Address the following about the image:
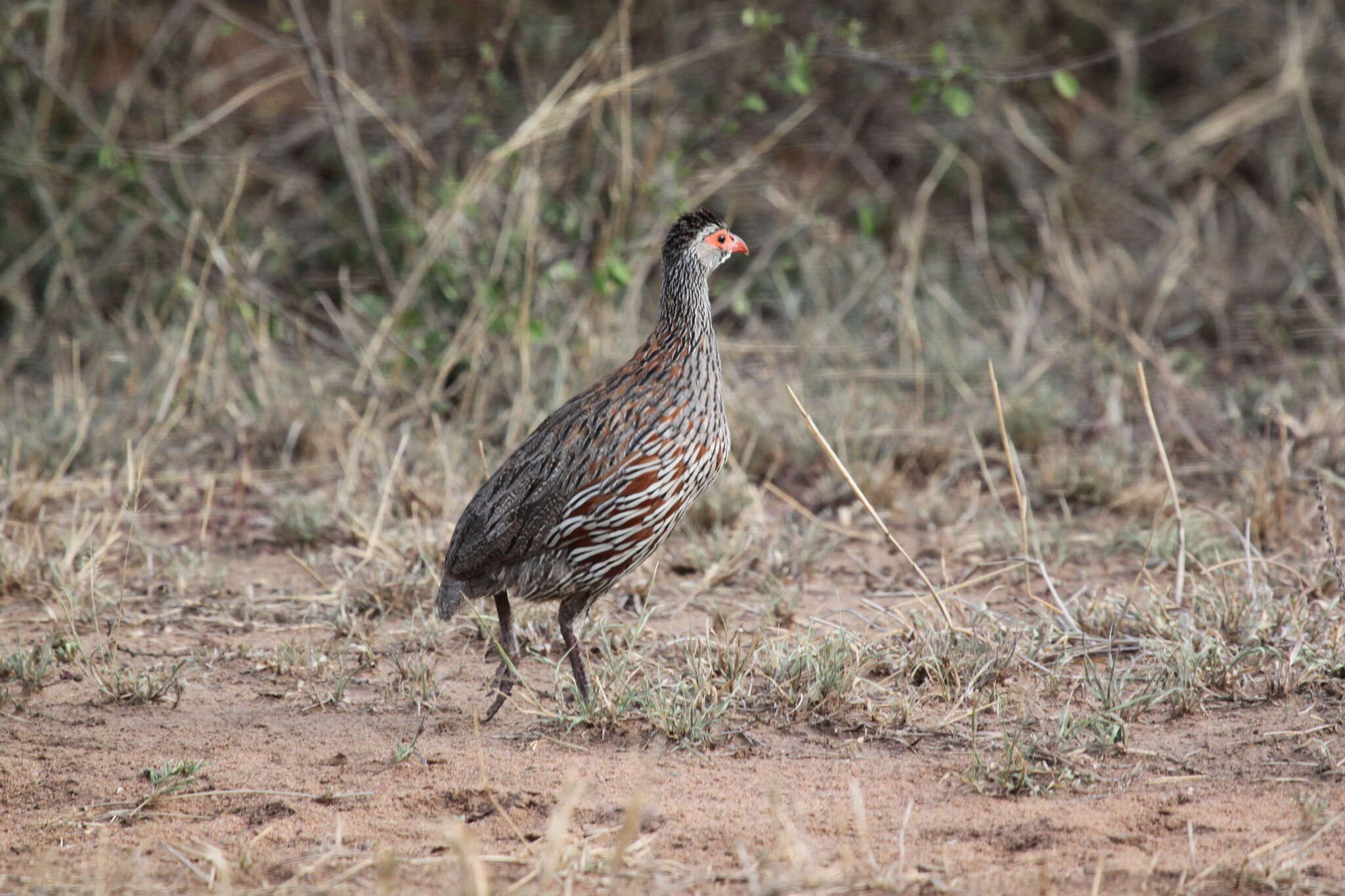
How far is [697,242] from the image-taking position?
15.5ft

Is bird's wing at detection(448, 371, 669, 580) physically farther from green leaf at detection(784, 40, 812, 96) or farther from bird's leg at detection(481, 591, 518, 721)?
green leaf at detection(784, 40, 812, 96)

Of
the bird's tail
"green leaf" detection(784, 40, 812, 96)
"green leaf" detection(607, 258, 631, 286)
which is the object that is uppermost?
"green leaf" detection(784, 40, 812, 96)

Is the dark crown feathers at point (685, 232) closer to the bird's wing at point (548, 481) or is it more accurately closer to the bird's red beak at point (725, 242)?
the bird's red beak at point (725, 242)

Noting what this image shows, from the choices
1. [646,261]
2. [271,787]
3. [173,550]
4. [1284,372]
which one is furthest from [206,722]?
[1284,372]

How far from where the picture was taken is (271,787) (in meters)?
3.80

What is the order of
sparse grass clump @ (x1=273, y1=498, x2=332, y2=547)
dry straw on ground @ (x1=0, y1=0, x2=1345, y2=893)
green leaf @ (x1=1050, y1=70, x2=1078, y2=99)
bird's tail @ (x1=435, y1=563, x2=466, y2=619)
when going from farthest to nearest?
green leaf @ (x1=1050, y1=70, x2=1078, y2=99) < sparse grass clump @ (x1=273, y1=498, x2=332, y2=547) < bird's tail @ (x1=435, y1=563, x2=466, y2=619) < dry straw on ground @ (x1=0, y1=0, x2=1345, y2=893)

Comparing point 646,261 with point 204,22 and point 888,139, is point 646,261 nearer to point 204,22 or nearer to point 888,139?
point 888,139

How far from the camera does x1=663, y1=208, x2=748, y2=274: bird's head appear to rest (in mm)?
4703

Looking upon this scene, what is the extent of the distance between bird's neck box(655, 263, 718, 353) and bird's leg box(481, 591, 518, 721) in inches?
37.5

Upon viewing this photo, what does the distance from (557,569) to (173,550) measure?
2197mm

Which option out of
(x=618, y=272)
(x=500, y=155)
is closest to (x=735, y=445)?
(x=618, y=272)

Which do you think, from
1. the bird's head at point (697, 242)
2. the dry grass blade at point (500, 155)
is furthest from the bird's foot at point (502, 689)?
the dry grass blade at point (500, 155)

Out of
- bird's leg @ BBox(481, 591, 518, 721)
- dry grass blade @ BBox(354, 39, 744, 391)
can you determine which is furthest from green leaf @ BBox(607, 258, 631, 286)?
bird's leg @ BBox(481, 591, 518, 721)

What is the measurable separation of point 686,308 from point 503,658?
121 cm
